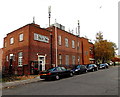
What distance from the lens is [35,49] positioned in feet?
64.7

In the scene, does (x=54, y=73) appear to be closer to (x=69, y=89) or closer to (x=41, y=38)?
(x=69, y=89)

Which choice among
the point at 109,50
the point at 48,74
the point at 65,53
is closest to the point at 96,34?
the point at 109,50

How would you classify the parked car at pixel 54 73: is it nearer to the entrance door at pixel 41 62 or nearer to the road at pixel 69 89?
the road at pixel 69 89

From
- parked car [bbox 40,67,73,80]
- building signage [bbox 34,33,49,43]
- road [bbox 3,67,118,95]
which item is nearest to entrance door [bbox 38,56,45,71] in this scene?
building signage [bbox 34,33,49,43]

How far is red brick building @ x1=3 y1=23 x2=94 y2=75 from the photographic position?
1922cm

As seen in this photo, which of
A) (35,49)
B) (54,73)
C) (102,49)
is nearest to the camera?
(54,73)

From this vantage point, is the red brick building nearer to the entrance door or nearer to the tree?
the entrance door

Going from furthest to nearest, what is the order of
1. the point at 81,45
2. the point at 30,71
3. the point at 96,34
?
the point at 96,34 → the point at 81,45 → the point at 30,71

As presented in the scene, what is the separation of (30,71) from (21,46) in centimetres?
454

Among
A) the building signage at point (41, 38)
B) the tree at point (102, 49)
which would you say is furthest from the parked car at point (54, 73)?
the tree at point (102, 49)

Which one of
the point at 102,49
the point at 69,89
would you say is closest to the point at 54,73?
the point at 69,89

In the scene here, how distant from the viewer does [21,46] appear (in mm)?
20547

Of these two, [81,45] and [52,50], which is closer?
[52,50]

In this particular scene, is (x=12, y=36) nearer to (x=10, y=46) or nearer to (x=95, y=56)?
(x=10, y=46)
